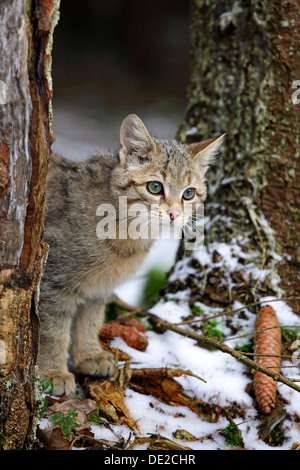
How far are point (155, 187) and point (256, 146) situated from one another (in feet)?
2.93

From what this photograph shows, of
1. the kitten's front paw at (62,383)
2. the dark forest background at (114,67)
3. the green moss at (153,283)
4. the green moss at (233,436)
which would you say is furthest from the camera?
the dark forest background at (114,67)

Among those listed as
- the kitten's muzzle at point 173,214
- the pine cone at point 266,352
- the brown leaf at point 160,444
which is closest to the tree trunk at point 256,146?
the pine cone at point 266,352

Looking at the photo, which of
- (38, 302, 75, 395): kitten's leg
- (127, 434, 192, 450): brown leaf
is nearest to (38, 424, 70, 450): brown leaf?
(127, 434, 192, 450): brown leaf

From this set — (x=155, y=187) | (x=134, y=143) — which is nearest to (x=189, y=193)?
(x=155, y=187)

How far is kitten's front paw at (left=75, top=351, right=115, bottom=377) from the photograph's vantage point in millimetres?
2785

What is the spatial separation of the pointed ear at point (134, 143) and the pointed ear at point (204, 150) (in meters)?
0.30

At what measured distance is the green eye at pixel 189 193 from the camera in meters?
2.88

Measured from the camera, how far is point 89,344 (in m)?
3.02

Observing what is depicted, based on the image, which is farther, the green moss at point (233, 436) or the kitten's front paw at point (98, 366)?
the kitten's front paw at point (98, 366)

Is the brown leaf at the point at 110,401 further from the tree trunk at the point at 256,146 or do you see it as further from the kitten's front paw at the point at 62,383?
the tree trunk at the point at 256,146

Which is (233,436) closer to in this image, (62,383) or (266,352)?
(266,352)

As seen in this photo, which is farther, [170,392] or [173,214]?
[173,214]

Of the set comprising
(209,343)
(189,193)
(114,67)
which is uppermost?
(114,67)

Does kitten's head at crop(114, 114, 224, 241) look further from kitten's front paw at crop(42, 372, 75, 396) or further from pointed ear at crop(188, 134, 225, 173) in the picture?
kitten's front paw at crop(42, 372, 75, 396)
